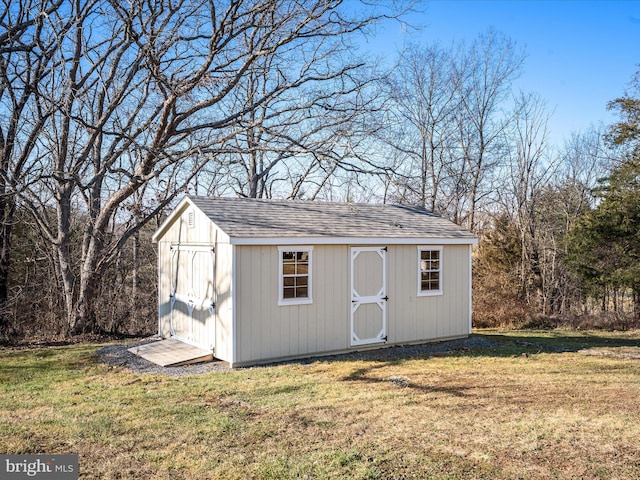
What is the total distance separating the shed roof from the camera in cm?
969

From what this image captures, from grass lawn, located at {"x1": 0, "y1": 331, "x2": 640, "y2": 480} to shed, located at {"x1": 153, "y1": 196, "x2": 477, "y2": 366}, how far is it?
948mm

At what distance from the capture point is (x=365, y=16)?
1356 centimetres

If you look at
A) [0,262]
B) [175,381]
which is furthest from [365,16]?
[0,262]

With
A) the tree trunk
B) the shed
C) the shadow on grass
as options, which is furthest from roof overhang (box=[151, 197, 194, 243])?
the tree trunk

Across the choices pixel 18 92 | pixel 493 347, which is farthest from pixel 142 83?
pixel 493 347

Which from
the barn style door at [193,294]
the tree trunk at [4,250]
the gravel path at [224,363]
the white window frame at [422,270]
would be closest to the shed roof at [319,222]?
the white window frame at [422,270]

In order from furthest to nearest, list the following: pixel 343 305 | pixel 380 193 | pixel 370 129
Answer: pixel 380 193
pixel 370 129
pixel 343 305

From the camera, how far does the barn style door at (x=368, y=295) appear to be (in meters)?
10.6

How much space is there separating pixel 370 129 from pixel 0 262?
11.0 m

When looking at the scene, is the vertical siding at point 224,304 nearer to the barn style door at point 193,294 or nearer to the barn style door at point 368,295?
the barn style door at point 193,294

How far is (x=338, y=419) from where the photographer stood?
6039mm

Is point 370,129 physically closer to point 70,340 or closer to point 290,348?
point 290,348

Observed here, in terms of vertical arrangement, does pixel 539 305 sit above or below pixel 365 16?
below

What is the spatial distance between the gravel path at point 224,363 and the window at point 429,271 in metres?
1.20
